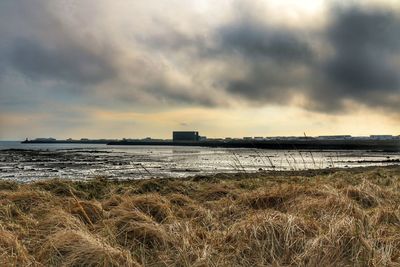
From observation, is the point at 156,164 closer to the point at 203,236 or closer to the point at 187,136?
the point at 203,236

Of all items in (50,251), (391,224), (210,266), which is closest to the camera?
(210,266)

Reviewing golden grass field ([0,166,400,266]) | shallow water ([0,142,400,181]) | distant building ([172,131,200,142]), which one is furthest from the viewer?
distant building ([172,131,200,142])

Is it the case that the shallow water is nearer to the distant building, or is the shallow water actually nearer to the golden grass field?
the golden grass field

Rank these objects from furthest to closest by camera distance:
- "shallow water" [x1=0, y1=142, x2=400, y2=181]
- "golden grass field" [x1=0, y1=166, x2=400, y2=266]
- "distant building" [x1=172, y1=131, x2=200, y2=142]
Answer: "distant building" [x1=172, y1=131, x2=200, y2=142] → "shallow water" [x1=0, y1=142, x2=400, y2=181] → "golden grass field" [x1=0, y1=166, x2=400, y2=266]

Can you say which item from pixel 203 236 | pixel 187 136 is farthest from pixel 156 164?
pixel 187 136

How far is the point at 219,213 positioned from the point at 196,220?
0.57 m

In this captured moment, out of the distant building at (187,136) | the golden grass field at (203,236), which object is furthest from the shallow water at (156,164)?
the distant building at (187,136)

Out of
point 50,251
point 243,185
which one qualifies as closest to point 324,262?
point 50,251

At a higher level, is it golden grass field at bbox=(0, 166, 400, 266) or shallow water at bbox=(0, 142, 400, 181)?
golden grass field at bbox=(0, 166, 400, 266)

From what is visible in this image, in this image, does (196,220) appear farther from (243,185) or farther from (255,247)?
(243,185)

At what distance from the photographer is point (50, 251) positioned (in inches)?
167

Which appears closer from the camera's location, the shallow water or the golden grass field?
the golden grass field

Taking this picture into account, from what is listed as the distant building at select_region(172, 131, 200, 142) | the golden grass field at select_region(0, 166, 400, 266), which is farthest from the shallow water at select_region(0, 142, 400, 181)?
the distant building at select_region(172, 131, 200, 142)

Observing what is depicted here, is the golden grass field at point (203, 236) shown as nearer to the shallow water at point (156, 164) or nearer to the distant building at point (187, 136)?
the shallow water at point (156, 164)
